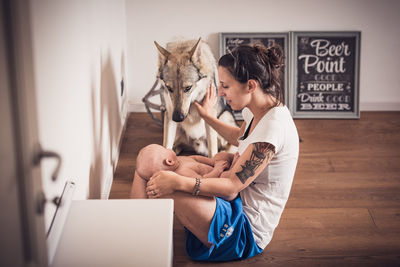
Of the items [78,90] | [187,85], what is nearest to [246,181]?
[78,90]

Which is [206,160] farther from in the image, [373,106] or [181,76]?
[373,106]

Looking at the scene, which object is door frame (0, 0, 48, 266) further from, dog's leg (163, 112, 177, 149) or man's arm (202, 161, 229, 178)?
dog's leg (163, 112, 177, 149)

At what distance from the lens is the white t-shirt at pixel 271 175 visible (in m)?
1.77

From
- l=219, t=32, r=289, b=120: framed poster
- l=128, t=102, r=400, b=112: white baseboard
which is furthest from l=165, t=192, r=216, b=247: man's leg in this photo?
l=128, t=102, r=400, b=112: white baseboard

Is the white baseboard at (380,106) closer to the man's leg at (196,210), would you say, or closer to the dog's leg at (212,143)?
the dog's leg at (212,143)

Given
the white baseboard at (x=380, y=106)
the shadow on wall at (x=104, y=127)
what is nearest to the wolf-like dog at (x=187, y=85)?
the shadow on wall at (x=104, y=127)

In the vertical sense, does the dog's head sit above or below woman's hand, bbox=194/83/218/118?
above

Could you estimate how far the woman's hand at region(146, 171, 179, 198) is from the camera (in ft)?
5.74

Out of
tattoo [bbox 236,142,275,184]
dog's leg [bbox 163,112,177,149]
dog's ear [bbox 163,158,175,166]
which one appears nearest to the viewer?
tattoo [bbox 236,142,275,184]

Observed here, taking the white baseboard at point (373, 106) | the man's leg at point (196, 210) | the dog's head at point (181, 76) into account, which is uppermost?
the dog's head at point (181, 76)

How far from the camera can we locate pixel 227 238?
186 centimetres

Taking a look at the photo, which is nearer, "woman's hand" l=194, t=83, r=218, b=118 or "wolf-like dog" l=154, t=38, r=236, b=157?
"woman's hand" l=194, t=83, r=218, b=118

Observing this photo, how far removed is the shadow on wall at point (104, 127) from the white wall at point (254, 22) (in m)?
0.79

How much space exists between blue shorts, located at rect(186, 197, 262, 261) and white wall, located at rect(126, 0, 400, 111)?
2.10 m
